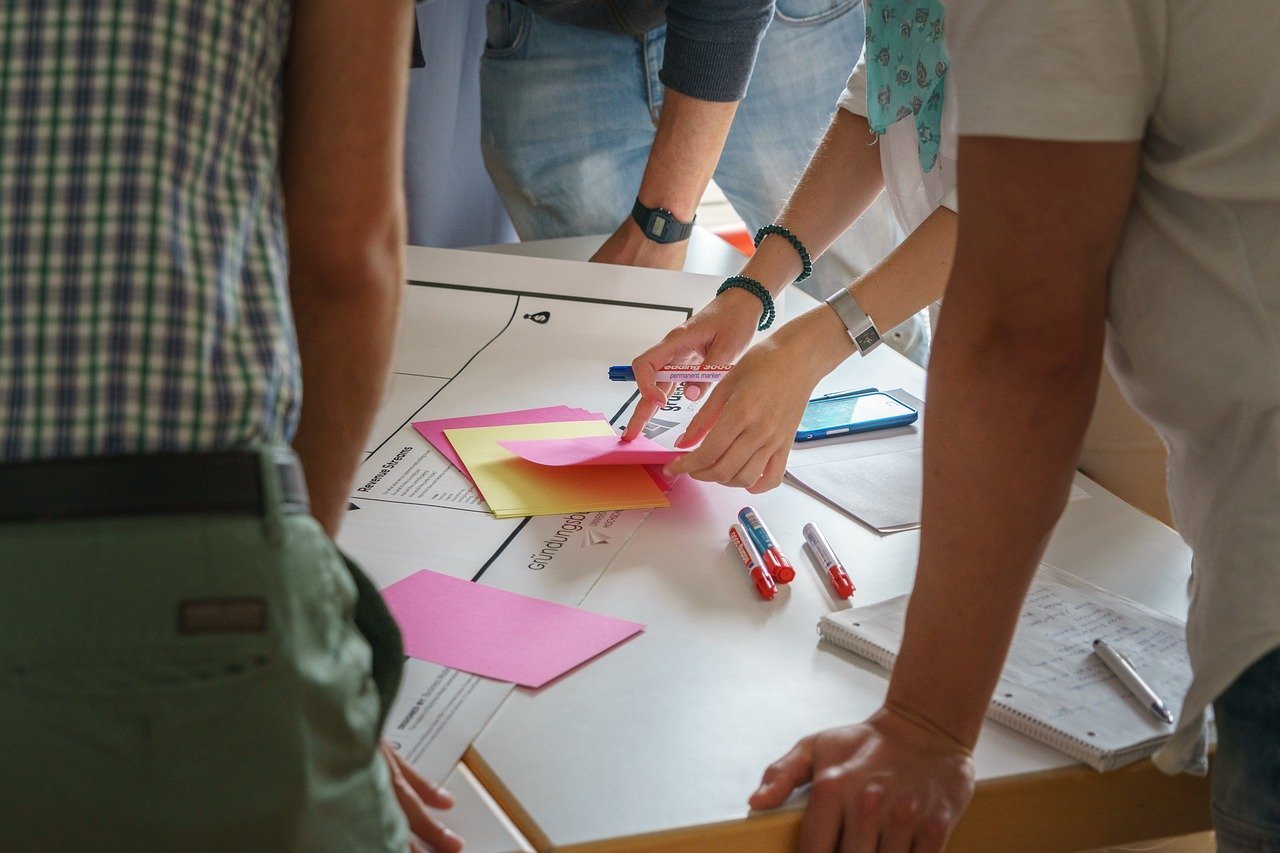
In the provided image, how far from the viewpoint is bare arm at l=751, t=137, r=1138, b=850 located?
2.25 ft

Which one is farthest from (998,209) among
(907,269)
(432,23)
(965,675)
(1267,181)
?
(432,23)

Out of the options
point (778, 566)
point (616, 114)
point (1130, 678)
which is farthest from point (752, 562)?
point (616, 114)

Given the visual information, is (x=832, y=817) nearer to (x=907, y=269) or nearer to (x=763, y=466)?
(x=763, y=466)

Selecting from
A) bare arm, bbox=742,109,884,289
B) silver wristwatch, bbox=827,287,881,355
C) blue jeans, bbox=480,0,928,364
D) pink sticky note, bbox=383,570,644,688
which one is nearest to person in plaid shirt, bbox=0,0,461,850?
pink sticky note, bbox=383,570,644,688

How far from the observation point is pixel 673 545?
44.5 inches

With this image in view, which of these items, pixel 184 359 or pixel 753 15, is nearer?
pixel 184 359

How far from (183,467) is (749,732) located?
501 mm

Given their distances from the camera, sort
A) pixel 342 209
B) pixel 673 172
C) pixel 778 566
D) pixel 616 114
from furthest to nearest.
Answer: pixel 616 114
pixel 673 172
pixel 778 566
pixel 342 209

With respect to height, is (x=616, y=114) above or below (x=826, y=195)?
below

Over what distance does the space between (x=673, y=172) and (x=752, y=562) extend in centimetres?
104

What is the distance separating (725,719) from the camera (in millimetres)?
883

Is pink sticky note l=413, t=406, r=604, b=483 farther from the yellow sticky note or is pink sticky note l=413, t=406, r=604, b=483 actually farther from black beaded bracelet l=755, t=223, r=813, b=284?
black beaded bracelet l=755, t=223, r=813, b=284

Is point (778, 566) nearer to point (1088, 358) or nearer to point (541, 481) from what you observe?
point (541, 481)

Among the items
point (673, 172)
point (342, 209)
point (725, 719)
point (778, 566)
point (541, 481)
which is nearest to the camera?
point (342, 209)
